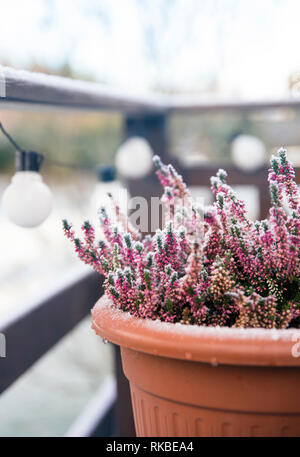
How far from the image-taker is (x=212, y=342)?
2.33 feet

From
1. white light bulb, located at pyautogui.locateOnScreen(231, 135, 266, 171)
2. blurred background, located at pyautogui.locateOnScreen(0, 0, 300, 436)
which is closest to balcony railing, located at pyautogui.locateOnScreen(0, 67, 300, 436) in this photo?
white light bulb, located at pyautogui.locateOnScreen(231, 135, 266, 171)

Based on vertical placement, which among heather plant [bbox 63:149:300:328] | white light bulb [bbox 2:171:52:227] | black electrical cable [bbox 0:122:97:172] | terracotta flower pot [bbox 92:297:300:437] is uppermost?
black electrical cable [bbox 0:122:97:172]

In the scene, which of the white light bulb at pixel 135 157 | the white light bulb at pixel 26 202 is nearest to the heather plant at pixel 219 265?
the white light bulb at pixel 26 202

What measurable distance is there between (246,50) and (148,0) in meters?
0.88

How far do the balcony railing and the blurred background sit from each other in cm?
33

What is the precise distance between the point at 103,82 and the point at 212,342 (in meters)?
3.02

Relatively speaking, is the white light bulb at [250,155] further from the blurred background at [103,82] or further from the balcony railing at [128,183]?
the blurred background at [103,82]

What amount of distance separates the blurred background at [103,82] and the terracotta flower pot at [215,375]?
1.77 meters

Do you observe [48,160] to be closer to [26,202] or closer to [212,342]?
[26,202]

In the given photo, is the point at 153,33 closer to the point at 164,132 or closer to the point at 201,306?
the point at 164,132

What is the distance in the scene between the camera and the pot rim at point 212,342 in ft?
2.26

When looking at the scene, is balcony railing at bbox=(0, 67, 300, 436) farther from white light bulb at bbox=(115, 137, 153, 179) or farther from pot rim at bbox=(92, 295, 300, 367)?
pot rim at bbox=(92, 295, 300, 367)

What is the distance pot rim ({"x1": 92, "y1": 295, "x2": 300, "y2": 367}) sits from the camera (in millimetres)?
688

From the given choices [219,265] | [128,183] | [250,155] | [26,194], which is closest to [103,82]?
[128,183]
